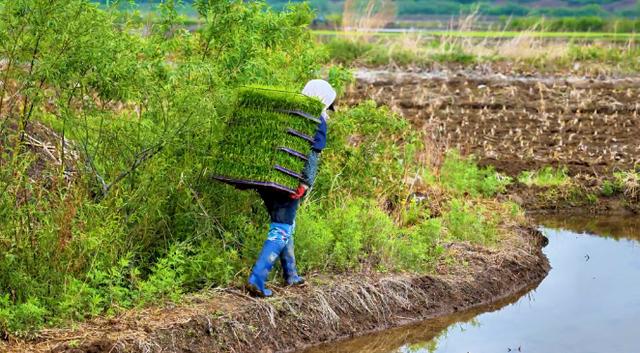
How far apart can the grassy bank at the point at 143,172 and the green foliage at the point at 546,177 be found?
4593mm

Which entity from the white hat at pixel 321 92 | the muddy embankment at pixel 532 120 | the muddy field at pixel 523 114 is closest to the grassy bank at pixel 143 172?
the white hat at pixel 321 92

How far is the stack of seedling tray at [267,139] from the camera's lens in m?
9.66

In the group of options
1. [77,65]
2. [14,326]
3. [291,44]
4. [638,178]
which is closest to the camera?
[14,326]

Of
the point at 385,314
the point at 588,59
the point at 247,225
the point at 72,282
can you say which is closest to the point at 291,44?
the point at 247,225

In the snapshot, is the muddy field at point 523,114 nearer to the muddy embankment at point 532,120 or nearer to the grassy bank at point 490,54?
the muddy embankment at point 532,120

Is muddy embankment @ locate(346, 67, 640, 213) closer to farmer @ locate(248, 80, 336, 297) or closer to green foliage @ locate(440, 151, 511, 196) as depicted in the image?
green foliage @ locate(440, 151, 511, 196)

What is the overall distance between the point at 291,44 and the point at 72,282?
3.59 metres

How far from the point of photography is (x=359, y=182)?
1247 cm

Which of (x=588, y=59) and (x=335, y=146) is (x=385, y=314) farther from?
(x=588, y=59)

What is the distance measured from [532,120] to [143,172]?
1229 centimetres

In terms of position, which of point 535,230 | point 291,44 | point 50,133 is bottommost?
point 535,230

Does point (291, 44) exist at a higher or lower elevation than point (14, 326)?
higher

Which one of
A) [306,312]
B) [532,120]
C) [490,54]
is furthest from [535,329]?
[490,54]

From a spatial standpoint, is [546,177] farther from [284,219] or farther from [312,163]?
[284,219]
